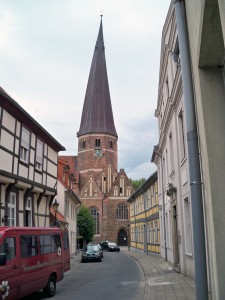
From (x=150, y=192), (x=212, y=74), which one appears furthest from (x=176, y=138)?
(x=150, y=192)

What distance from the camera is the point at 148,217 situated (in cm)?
3553

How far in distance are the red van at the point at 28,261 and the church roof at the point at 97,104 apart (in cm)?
7010

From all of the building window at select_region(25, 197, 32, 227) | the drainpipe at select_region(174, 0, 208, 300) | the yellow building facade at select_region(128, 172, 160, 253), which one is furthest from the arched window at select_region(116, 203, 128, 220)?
the drainpipe at select_region(174, 0, 208, 300)

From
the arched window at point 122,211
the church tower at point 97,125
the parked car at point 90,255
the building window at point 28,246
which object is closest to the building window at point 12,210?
the building window at point 28,246

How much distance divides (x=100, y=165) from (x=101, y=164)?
0.31 metres

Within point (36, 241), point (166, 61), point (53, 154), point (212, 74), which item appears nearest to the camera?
point (212, 74)

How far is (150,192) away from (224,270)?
28.4 m

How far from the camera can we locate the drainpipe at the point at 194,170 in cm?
475

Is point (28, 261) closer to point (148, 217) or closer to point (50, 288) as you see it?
point (50, 288)

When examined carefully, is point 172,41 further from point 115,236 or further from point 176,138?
point 115,236

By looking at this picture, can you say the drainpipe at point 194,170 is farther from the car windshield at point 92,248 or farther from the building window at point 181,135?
the car windshield at point 92,248

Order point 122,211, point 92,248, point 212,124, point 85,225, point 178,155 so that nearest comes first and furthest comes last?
1. point 212,124
2. point 178,155
3. point 92,248
4. point 85,225
5. point 122,211

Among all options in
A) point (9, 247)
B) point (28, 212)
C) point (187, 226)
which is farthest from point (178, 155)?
point (9, 247)

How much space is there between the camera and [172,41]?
16.1 meters
